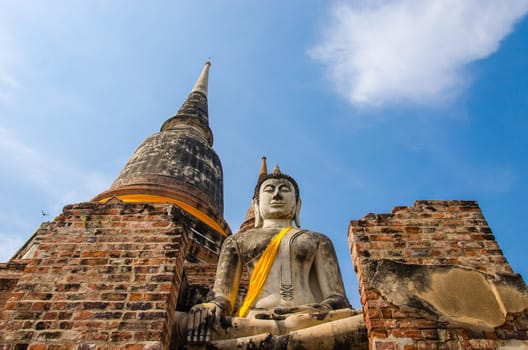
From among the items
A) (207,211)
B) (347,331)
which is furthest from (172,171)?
(347,331)

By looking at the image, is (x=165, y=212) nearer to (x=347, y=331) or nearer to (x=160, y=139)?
(x=347, y=331)

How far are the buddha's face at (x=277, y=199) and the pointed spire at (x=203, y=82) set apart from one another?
14.6 meters

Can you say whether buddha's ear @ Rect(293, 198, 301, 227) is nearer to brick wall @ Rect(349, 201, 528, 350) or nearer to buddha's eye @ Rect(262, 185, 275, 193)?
buddha's eye @ Rect(262, 185, 275, 193)

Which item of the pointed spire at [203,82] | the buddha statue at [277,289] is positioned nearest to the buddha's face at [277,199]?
the buddha statue at [277,289]

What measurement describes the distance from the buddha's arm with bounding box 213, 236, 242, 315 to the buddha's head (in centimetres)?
77

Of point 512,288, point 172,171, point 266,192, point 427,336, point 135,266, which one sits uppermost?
point 172,171

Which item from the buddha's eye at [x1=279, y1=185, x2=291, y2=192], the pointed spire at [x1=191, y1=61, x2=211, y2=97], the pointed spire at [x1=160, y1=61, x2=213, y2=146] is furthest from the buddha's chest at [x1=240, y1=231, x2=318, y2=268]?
the pointed spire at [x1=191, y1=61, x2=211, y2=97]

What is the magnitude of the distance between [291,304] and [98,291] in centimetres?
193

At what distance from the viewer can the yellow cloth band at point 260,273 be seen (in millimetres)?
5028

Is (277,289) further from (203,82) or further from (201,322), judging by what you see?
(203,82)

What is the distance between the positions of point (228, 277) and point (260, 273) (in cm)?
43

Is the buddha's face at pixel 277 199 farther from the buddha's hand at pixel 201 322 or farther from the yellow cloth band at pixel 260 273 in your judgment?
the buddha's hand at pixel 201 322

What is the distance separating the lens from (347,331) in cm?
408

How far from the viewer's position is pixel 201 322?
4.35 m
